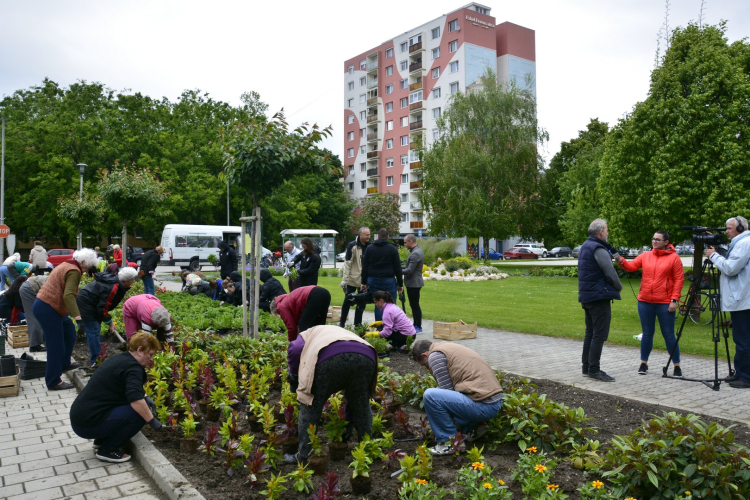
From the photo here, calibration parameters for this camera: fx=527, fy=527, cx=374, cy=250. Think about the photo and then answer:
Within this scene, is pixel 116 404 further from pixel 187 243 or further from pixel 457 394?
pixel 187 243

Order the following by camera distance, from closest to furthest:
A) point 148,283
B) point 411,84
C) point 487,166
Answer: point 148,283 < point 487,166 < point 411,84

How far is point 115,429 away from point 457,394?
117 inches

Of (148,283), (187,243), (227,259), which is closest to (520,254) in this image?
(187,243)

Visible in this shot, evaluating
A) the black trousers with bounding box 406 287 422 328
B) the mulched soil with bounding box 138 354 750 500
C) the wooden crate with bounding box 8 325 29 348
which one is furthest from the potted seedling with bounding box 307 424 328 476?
the wooden crate with bounding box 8 325 29 348

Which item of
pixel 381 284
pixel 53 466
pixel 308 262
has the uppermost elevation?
pixel 308 262

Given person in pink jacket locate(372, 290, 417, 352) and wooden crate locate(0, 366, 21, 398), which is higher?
person in pink jacket locate(372, 290, 417, 352)

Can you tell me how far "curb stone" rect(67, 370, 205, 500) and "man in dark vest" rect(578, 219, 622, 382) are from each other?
5.09 meters

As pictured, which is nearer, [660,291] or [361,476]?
[361,476]

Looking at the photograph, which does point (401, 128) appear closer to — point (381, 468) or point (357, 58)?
point (357, 58)

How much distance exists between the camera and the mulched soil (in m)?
3.77

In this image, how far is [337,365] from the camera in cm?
384

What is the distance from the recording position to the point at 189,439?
15.1 feet

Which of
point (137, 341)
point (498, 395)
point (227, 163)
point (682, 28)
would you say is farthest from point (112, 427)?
point (682, 28)

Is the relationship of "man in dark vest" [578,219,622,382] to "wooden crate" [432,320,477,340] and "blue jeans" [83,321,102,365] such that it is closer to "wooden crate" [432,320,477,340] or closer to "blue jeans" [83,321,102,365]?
"wooden crate" [432,320,477,340]
